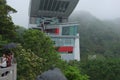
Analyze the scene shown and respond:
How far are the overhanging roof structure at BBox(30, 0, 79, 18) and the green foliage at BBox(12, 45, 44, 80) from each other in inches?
2325

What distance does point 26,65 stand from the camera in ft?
75.7

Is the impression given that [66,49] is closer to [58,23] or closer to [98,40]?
[58,23]

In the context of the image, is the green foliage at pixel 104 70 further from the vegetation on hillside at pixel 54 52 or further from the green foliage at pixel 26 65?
the green foliage at pixel 26 65

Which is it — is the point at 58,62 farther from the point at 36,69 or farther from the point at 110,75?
the point at 110,75

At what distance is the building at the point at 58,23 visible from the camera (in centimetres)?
8181

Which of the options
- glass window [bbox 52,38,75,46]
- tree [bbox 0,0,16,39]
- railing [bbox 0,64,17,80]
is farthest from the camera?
glass window [bbox 52,38,75,46]

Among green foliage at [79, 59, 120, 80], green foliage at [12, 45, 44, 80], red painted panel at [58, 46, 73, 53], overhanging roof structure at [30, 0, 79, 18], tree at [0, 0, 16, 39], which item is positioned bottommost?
green foliage at [79, 59, 120, 80]

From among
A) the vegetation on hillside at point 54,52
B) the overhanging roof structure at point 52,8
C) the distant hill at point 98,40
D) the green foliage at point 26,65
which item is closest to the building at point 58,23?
the overhanging roof structure at point 52,8

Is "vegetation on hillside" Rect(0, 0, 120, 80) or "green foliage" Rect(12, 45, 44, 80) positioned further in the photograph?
"vegetation on hillside" Rect(0, 0, 120, 80)

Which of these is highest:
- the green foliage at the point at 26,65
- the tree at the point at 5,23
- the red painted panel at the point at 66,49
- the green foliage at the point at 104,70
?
the tree at the point at 5,23

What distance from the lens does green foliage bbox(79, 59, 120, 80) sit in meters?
51.7

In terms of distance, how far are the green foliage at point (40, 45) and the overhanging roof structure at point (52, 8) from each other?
5297 centimetres

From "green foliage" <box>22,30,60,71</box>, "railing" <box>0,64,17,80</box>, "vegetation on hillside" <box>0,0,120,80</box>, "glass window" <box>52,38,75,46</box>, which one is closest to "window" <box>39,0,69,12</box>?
"glass window" <box>52,38,75,46</box>

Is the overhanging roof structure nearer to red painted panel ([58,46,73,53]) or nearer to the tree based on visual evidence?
red painted panel ([58,46,73,53])
